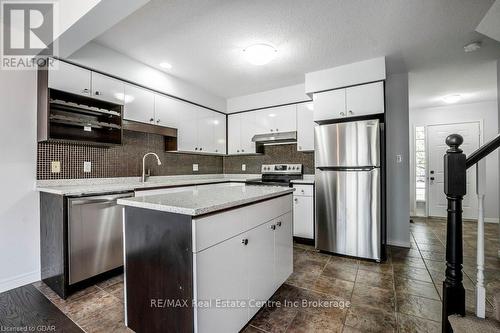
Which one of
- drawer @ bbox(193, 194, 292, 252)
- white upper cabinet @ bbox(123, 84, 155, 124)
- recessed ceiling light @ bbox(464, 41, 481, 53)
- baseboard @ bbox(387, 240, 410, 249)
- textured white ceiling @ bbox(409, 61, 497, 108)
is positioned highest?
textured white ceiling @ bbox(409, 61, 497, 108)

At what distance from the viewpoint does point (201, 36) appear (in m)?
2.40

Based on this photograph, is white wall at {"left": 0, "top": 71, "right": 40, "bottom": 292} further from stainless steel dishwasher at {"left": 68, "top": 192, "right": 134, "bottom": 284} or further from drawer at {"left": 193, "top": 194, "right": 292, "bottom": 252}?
drawer at {"left": 193, "top": 194, "right": 292, "bottom": 252}

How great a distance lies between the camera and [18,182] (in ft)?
7.37

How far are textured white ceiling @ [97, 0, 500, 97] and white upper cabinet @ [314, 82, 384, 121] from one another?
36cm

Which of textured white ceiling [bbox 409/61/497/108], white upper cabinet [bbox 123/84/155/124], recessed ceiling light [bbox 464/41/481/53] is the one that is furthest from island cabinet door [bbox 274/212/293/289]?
textured white ceiling [bbox 409/61/497/108]

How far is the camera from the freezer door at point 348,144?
282 cm

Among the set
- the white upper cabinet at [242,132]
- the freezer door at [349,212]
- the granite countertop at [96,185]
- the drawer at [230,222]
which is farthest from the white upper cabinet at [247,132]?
the drawer at [230,222]

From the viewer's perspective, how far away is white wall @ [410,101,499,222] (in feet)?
15.4

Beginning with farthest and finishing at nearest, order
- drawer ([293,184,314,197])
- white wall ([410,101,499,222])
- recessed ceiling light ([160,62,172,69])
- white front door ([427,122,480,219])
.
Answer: white front door ([427,122,480,219]) → white wall ([410,101,499,222]) → drawer ([293,184,314,197]) → recessed ceiling light ([160,62,172,69])

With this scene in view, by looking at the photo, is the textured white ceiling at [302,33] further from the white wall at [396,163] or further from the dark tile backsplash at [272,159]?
the dark tile backsplash at [272,159]

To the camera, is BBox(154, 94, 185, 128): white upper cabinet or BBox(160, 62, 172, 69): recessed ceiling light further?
BBox(154, 94, 185, 128): white upper cabinet

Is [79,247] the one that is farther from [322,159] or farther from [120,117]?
[322,159]

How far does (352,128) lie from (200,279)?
2.50 metres

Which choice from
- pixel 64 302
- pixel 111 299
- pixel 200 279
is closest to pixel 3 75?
pixel 64 302
